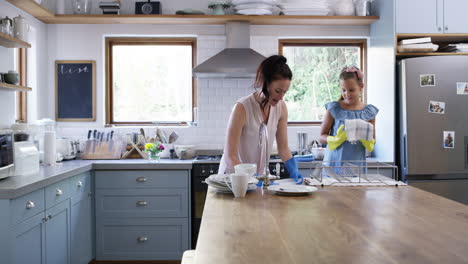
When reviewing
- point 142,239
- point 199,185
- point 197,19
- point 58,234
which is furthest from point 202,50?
point 58,234

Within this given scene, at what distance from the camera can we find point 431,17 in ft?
13.4

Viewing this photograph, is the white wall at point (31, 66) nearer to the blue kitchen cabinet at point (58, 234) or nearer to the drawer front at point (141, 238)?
the blue kitchen cabinet at point (58, 234)

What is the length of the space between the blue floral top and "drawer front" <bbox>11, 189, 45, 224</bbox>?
1.98 m

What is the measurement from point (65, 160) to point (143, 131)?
78 cm

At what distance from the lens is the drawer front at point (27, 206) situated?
8.24 feet

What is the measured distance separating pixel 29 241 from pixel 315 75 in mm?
3220

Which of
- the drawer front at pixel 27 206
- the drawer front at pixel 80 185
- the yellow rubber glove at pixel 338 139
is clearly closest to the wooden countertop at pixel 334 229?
the yellow rubber glove at pixel 338 139

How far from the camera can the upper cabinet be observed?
13.3 ft

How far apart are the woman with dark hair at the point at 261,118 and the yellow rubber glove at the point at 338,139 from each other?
404 millimetres

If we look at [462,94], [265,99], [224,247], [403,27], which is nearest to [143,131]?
[265,99]

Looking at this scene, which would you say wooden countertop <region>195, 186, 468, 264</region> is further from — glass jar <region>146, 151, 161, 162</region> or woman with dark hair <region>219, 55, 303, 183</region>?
glass jar <region>146, 151, 161, 162</region>

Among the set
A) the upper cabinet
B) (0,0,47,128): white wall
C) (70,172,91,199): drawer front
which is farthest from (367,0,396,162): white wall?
(0,0,47,128): white wall

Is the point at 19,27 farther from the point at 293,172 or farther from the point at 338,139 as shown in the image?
the point at 338,139

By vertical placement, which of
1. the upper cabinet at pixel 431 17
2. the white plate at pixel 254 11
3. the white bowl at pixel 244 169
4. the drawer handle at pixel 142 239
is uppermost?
the white plate at pixel 254 11
